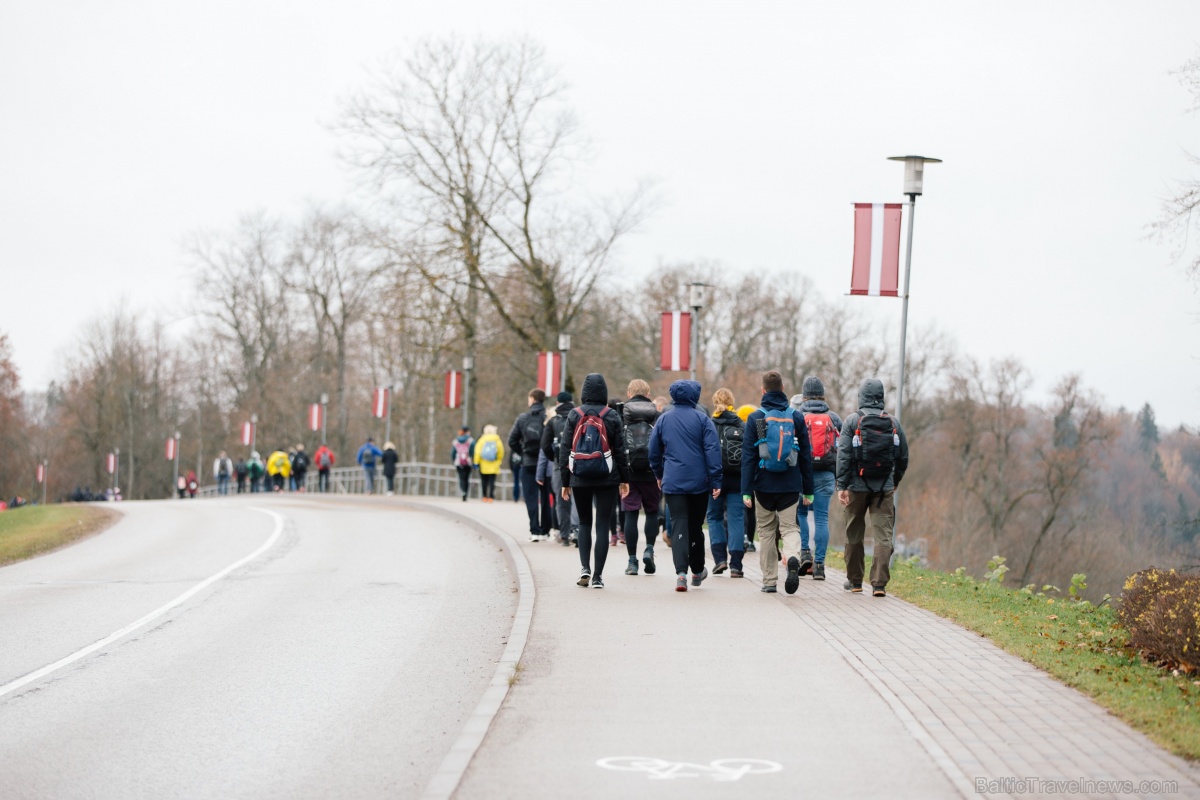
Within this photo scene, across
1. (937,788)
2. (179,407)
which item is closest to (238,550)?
(937,788)

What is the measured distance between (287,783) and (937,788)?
2.92 meters

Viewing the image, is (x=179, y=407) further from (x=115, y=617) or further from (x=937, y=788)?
(x=937, y=788)

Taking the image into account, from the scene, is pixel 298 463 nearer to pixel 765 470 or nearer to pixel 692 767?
pixel 765 470

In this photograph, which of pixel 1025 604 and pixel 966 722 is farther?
pixel 1025 604

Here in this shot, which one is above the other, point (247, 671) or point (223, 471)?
point (247, 671)

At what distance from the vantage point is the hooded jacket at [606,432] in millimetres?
11820

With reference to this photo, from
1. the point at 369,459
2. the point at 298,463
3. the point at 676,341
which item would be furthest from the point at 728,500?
the point at 298,463

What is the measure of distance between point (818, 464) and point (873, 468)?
166 centimetres

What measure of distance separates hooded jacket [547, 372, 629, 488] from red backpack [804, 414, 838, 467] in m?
2.19

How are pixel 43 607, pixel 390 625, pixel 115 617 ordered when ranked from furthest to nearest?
pixel 43 607
pixel 115 617
pixel 390 625

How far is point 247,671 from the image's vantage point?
28.8ft

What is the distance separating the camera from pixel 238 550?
61.2ft

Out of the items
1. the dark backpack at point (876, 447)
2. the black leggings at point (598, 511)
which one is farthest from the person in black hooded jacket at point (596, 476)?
the dark backpack at point (876, 447)

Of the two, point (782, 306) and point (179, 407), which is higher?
point (782, 306)
